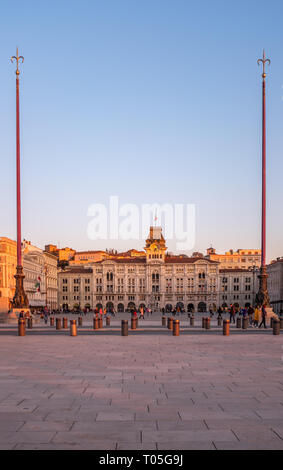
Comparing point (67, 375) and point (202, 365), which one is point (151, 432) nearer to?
point (67, 375)

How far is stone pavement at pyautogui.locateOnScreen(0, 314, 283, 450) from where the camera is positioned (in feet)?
25.1

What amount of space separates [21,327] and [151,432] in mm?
21383

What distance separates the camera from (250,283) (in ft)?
524

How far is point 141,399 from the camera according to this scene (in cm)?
1067

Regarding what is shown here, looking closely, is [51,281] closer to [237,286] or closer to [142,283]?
[142,283]

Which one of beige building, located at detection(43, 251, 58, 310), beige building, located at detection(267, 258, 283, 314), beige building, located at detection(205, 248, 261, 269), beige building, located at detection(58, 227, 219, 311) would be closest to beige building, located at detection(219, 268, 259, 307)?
beige building, located at detection(58, 227, 219, 311)

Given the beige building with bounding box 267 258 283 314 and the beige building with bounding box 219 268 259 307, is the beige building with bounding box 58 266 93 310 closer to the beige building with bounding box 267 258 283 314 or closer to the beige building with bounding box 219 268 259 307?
the beige building with bounding box 219 268 259 307

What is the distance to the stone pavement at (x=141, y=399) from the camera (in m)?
7.65

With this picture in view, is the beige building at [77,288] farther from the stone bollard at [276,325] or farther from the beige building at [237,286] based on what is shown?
the stone bollard at [276,325]

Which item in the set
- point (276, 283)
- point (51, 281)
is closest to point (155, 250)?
point (51, 281)

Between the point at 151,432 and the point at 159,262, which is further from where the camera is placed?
the point at 159,262
